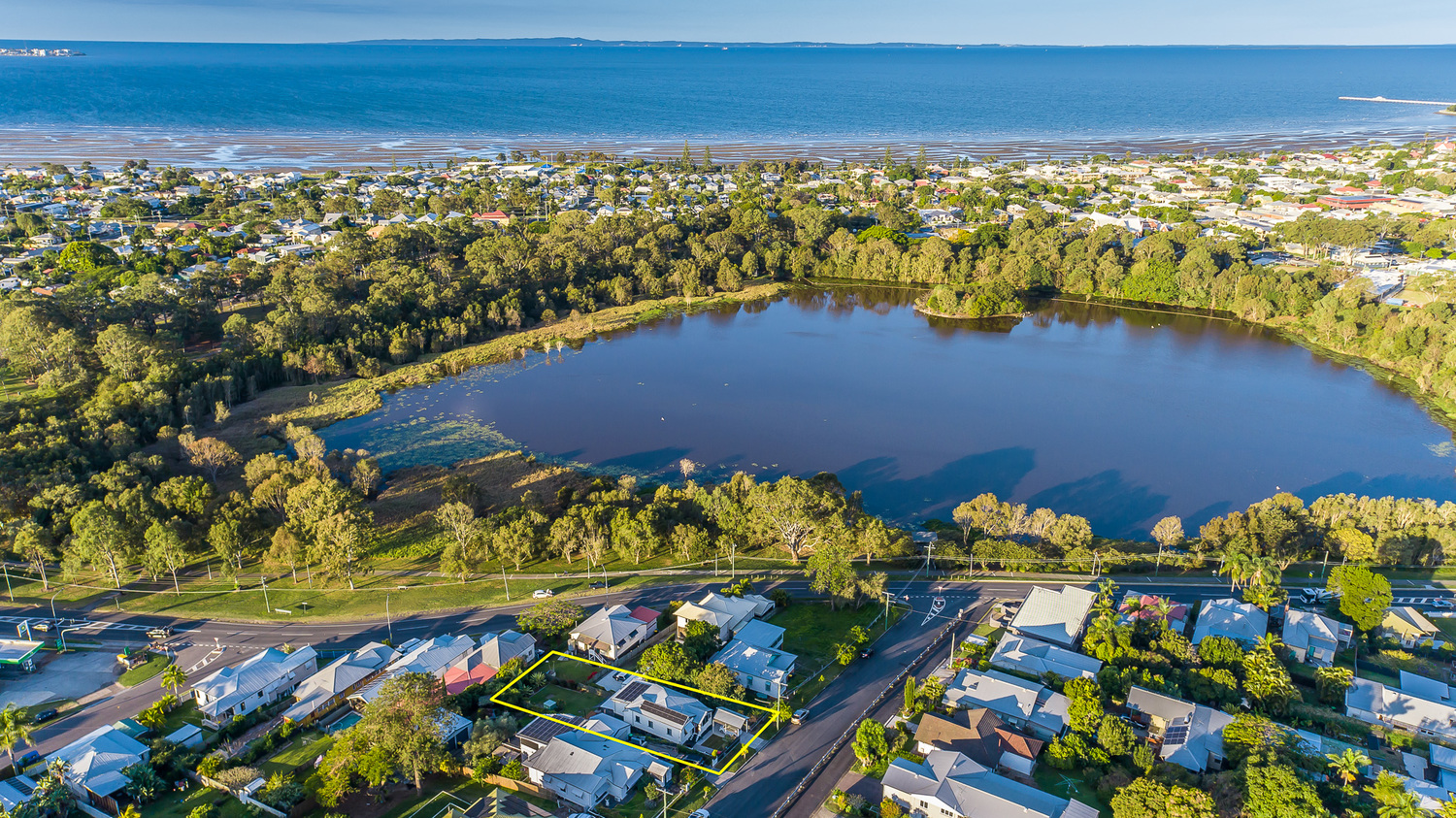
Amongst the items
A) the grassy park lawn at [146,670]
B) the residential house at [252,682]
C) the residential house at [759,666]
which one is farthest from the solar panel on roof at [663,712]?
the grassy park lawn at [146,670]

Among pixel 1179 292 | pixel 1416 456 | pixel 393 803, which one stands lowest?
pixel 393 803

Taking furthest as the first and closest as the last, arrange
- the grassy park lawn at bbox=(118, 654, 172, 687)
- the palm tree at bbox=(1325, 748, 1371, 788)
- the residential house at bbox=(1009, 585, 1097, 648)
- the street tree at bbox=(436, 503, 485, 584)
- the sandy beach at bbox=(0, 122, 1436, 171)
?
the sandy beach at bbox=(0, 122, 1436, 171) < the street tree at bbox=(436, 503, 485, 584) < the residential house at bbox=(1009, 585, 1097, 648) < the grassy park lawn at bbox=(118, 654, 172, 687) < the palm tree at bbox=(1325, 748, 1371, 788)

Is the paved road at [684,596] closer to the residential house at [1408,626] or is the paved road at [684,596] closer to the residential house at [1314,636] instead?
the residential house at [1408,626]

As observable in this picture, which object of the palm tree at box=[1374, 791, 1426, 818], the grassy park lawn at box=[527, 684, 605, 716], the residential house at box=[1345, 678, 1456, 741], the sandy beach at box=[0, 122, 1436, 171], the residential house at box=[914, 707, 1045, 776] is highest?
the sandy beach at box=[0, 122, 1436, 171]

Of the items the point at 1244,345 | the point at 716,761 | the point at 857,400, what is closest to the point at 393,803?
the point at 716,761

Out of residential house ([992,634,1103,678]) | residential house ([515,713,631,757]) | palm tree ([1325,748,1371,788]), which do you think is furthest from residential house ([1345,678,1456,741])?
residential house ([515,713,631,757])

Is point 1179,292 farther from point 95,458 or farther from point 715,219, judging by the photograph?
point 95,458

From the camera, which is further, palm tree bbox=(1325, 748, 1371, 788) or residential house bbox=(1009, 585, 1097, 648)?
residential house bbox=(1009, 585, 1097, 648)

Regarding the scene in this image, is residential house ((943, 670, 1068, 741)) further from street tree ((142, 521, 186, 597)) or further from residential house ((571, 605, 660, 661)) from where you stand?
street tree ((142, 521, 186, 597))
